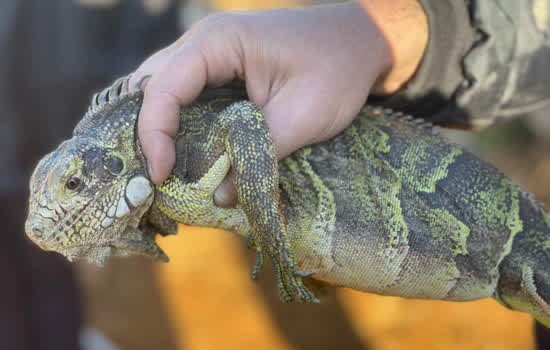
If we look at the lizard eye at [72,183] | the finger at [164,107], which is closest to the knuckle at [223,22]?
the finger at [164,107]

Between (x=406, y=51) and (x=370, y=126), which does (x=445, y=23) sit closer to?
(x=406, y=51)

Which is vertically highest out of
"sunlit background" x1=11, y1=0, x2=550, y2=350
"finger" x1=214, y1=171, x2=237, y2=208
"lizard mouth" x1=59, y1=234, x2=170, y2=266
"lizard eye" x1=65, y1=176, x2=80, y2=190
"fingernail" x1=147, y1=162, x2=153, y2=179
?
"fingernail" x1=147, y1=162, x2=153, y2=179

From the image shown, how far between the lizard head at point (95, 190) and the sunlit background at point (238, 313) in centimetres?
370

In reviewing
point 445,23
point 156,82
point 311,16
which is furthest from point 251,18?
point 445,23

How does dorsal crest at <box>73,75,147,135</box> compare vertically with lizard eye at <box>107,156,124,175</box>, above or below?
above

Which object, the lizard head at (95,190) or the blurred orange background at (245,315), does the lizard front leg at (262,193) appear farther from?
the blurred orange background at (245,315)

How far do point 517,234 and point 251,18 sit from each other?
1641 millimetres

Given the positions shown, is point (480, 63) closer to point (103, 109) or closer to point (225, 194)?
point (225, 194)

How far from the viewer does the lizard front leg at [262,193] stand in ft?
7.01

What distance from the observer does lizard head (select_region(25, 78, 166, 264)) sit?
2213 millimetres

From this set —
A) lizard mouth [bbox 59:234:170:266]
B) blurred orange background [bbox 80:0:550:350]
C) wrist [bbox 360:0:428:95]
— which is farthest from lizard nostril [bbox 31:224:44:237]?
blurred orange background [bbox 80:0:550:350]

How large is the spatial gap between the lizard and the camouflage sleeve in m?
0.33

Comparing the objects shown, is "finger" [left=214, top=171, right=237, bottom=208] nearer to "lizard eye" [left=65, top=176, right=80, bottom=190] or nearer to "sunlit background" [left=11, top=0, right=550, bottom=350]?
"lizard eye" [left=65, top=176, right=80, bottom=190]

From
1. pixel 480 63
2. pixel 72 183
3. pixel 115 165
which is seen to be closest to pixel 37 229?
pixel 72 183
